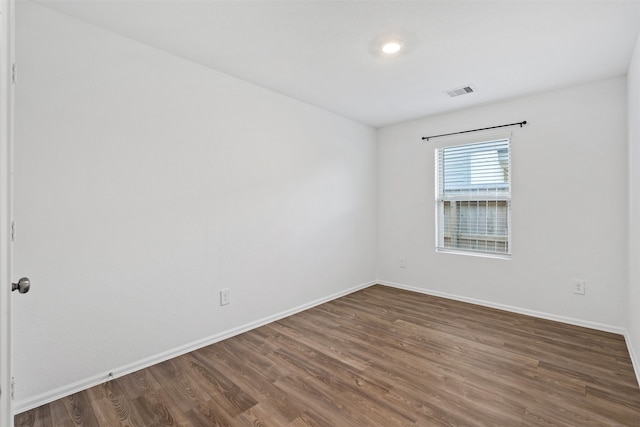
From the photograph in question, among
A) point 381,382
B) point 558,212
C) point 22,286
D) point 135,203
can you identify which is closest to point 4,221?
point 22,286

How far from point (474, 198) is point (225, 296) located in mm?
3099

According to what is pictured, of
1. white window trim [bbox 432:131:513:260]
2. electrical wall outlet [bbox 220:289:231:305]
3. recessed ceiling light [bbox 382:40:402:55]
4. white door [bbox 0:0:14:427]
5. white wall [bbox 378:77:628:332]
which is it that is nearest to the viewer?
white door [bbox 0:0:14:427]

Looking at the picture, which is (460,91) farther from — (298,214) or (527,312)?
(527,312)

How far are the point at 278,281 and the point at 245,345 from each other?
30.8 inches

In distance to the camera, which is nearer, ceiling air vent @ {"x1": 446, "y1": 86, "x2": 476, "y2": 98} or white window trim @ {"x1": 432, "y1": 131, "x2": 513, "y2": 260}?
ceiling air vent @ {"x1": 446, "y1": 86, "x2": 476, "y2": 98}

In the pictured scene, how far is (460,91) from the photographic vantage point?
3.25 metres

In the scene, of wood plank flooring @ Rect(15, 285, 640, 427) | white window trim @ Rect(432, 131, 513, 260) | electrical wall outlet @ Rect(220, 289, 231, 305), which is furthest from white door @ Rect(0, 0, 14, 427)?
white window trim @ Rect(432, 131, 513, 260)

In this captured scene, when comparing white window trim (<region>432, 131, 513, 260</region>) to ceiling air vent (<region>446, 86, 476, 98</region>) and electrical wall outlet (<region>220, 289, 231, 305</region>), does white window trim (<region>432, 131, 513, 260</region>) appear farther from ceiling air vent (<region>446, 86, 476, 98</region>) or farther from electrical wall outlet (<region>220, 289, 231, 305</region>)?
electrical wall outlet (<region>220, 289, 231, 305</region>)

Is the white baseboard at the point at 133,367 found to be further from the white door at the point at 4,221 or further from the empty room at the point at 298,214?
the white door at the point at 4,221

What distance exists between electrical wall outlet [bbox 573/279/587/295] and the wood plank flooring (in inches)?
14.0

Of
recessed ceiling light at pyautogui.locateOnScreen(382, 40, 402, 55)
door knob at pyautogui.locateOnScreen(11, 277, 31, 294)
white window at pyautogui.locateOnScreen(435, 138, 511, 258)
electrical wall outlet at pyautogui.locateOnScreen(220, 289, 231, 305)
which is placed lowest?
electrical wall outlet at pyautogui.locateOnScreen(220, 289, 231, 305)

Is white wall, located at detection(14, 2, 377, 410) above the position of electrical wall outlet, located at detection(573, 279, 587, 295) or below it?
above

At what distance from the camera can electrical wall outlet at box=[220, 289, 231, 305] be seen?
282 cm

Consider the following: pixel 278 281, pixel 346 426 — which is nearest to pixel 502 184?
pixel 278 281
